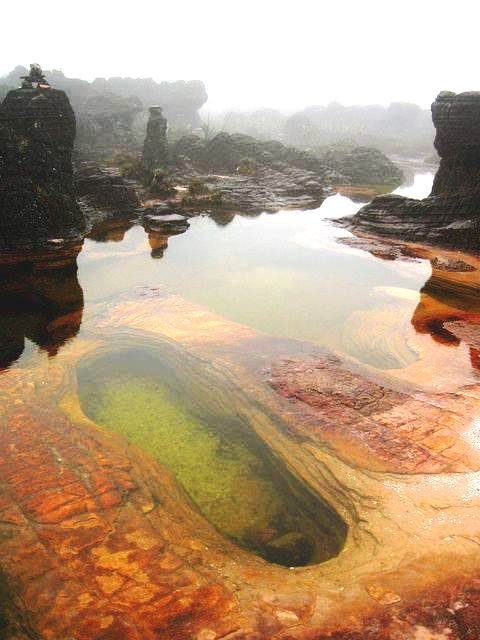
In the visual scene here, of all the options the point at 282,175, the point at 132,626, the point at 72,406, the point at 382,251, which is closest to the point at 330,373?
the point at 72,406

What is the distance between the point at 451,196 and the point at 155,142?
56.7 feet

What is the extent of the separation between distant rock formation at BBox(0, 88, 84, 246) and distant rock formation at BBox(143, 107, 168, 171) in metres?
11.4

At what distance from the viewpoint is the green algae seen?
169 inches

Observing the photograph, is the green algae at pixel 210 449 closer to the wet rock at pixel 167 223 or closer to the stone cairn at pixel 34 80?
the wet rock at pixel 167 223

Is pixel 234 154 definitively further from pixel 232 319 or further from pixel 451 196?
pixel 232 319

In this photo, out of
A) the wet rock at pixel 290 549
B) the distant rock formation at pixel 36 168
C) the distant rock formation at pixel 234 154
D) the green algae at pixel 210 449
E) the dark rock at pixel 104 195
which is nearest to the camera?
the wet rock at pixel 290 549

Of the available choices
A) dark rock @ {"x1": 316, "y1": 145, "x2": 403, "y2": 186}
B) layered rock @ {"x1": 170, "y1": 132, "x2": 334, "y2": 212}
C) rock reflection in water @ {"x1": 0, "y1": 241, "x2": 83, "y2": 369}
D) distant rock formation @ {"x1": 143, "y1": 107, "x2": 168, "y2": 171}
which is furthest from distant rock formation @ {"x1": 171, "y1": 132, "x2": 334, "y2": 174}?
rock reflection in water @ {"x1": 0, "y1": 241, "x2": 83, "y2": 369}

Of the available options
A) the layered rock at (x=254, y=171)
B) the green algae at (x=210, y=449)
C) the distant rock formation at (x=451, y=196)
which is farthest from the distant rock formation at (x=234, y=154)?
the green algae at (x=210, y=449)

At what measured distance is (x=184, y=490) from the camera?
476 cm

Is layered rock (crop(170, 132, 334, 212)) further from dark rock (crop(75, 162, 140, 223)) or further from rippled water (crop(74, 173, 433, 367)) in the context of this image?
rippled water (crop(74, 173, 433, 367))

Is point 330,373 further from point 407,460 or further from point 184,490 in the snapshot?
point 184,490

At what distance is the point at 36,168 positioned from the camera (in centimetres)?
1342

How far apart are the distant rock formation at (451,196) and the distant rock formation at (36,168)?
33.8ft

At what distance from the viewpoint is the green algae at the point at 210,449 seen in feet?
14.1
